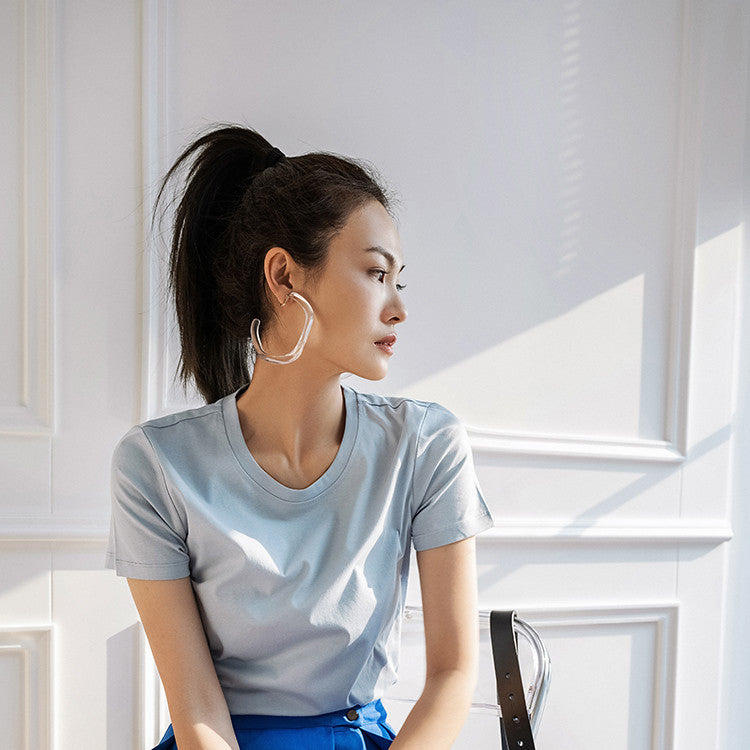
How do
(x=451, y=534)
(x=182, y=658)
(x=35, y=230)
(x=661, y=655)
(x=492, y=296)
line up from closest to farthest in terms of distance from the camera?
1. (x=182, y=658)
2. (x=451, y=534)
3. (x=35, y=230)
4. (x=492, y=296)
5. (x=661, y=655)

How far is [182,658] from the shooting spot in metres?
1.17

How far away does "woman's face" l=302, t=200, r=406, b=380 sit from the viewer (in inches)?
47.5

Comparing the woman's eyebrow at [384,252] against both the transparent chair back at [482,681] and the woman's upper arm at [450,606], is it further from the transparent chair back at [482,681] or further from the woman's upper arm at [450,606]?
the transparent chair back at [482,681]

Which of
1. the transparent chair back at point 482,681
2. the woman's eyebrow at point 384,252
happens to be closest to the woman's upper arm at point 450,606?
the transparent chair back at point 482,681

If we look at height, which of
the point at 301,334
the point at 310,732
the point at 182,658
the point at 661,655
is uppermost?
the point at 301,334

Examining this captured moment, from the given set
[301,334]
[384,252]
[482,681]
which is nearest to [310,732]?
[482,681]

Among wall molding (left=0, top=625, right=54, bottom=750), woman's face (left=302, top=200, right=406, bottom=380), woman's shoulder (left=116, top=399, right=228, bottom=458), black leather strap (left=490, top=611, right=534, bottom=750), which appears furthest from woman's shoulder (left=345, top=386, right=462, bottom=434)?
wall molding (left=0, top=625, right=54, bottom=750)

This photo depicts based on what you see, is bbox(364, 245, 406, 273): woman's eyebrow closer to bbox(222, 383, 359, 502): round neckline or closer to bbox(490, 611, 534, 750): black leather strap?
bbox(222, 383, 359, 502): round neckline

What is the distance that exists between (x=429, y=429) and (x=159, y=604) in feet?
1.59

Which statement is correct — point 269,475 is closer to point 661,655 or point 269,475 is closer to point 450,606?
point 450,606

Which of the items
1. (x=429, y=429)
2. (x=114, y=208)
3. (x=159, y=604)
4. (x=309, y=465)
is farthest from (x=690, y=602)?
(x=114, y=208)

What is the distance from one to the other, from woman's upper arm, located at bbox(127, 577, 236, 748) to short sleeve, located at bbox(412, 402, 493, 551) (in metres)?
0.36

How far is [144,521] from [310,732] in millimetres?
387

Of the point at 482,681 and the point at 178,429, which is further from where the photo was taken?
the point at 482,681
